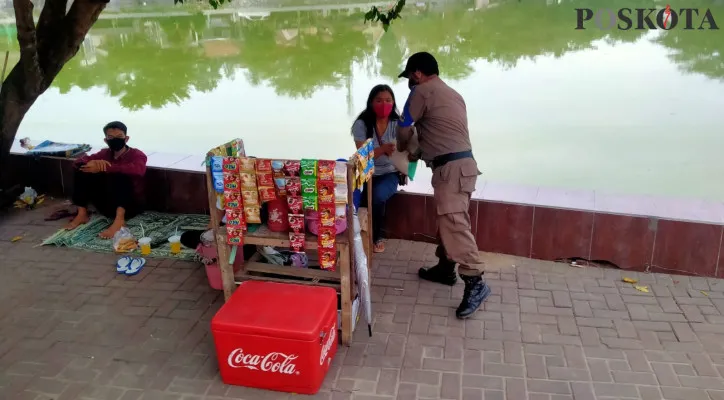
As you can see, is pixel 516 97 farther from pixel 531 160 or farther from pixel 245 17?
pixel 245 17

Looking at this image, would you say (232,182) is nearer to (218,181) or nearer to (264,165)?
(218,181)

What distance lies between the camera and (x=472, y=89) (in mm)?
9758

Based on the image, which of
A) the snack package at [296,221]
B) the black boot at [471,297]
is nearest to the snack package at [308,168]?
the snack package at [296,221]

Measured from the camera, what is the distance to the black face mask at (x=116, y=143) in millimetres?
4633

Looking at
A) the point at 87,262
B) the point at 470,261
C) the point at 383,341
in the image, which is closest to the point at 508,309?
the point at 470,261

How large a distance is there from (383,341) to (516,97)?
7.25 meters

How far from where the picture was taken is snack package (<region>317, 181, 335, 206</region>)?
2.90m

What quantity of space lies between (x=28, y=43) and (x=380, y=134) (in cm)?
297

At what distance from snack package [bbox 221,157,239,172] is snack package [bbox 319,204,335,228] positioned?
1.62ft

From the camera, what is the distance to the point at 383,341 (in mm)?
3160

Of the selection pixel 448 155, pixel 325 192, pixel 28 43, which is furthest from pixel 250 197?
pixel 28 43

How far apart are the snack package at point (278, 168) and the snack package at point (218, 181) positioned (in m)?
0.32

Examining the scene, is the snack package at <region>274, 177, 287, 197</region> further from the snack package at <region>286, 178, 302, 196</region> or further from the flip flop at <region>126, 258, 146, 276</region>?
the flip flop at <region>126, 258, 146, 276</region>

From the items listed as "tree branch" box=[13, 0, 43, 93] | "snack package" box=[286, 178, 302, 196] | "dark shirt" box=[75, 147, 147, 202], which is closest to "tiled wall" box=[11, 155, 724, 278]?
"snack package" box=[286, 178, 302, 196]
